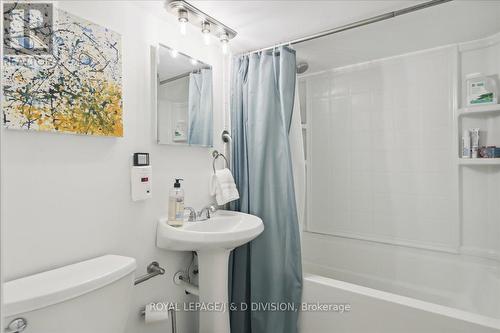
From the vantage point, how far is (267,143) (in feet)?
A: 6.53

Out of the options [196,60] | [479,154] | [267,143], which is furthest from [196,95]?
[479,154]

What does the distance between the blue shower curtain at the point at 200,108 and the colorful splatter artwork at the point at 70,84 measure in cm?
50

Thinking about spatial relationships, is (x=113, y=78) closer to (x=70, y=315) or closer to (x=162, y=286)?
(x=70, y=315)

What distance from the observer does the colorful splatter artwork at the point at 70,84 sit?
1.12m

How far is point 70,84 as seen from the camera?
49.9 inches

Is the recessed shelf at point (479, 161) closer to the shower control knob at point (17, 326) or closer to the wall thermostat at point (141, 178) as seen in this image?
the wall thermostat at point (141, 178)

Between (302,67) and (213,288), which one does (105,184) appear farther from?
(302,67)

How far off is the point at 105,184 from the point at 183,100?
2.29ft

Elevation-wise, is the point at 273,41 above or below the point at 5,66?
above

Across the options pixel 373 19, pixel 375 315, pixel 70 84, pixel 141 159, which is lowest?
pixel 375 315

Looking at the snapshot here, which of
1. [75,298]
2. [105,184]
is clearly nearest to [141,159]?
[105,184]

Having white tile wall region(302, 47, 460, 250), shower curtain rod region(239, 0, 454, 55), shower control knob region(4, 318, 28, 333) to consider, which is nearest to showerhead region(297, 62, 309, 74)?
white tile wall region(302, 47, 460, 250)

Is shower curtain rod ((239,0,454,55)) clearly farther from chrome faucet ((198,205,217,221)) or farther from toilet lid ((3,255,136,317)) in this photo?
toilet lid ((3,255,136,317))

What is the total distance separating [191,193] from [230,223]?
32cm
